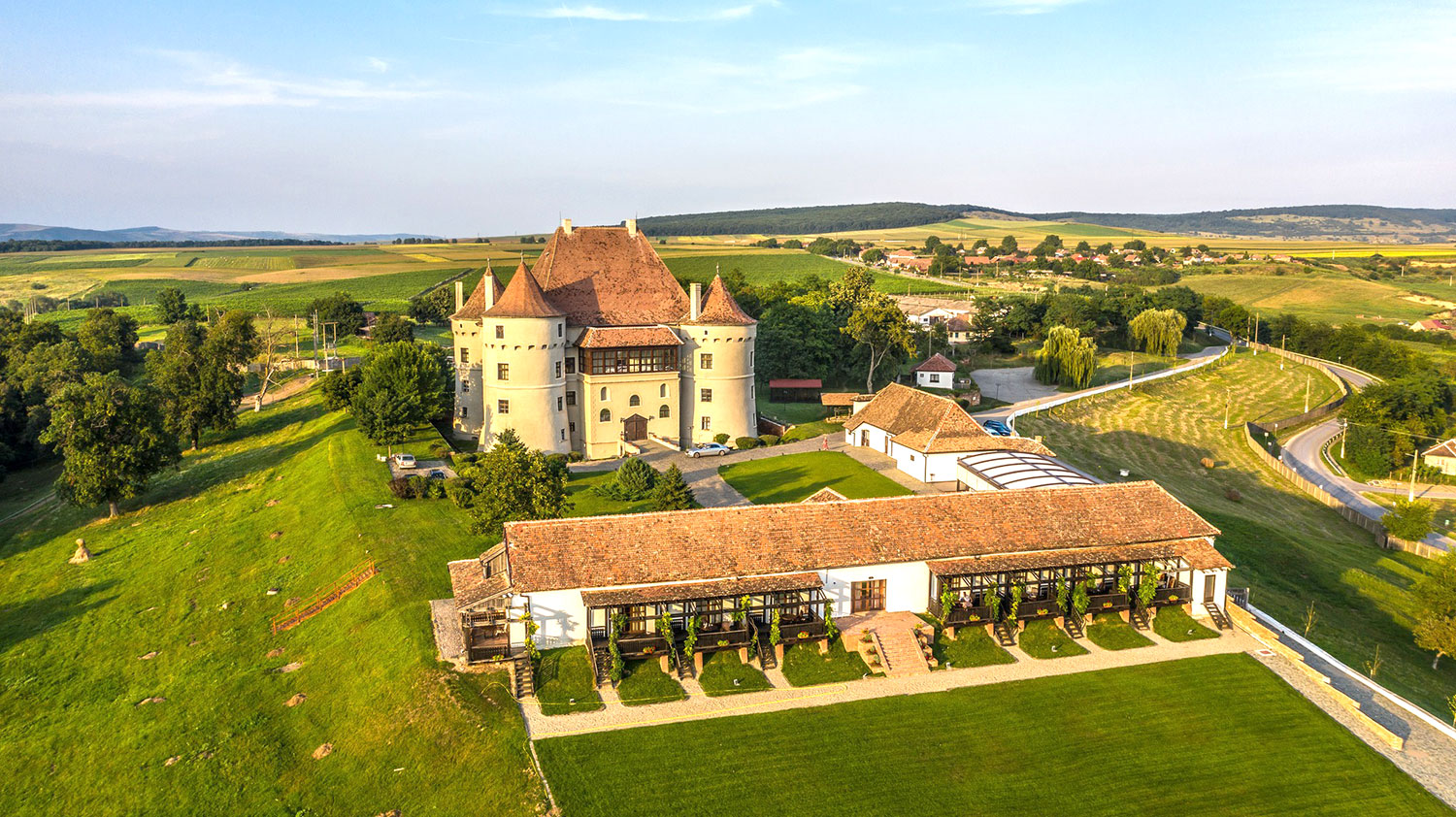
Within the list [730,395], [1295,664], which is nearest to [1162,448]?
[730,395]

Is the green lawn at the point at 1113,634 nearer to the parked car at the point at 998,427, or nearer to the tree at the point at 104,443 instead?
the parked car at the point at 998,427

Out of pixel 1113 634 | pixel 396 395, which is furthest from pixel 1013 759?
pixel 396 395

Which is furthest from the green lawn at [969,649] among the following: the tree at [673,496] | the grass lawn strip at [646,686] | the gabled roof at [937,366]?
the gabled roof at [937,366]

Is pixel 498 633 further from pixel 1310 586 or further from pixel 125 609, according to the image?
pixel 1310 586

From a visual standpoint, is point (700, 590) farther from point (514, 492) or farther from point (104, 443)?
point (104, 443)

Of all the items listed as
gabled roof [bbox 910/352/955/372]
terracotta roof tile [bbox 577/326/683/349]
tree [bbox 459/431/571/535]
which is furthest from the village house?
gabled roof [bbox 910/352/955/372]

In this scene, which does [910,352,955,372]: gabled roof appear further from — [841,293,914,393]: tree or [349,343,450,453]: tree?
[349,343,450,453]: tree
